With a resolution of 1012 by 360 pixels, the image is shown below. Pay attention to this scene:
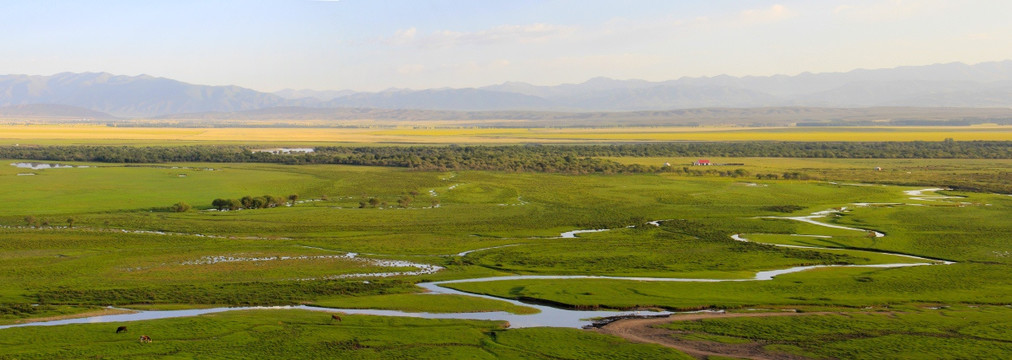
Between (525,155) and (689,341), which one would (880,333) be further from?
(525,155)

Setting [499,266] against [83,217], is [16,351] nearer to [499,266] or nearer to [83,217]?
[499,266]

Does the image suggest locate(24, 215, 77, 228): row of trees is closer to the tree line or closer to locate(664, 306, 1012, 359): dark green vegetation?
locate(664, 306, 1012, 359): dark green vegetation

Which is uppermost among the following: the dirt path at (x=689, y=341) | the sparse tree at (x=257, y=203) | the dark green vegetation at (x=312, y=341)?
the sparse tree at (x=257, y=203)

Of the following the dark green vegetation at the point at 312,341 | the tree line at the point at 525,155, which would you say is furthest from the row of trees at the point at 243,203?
the tree line at the point at 525,155

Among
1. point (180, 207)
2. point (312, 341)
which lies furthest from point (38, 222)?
point (312, 341)

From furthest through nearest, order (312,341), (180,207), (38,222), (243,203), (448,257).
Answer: (243,203)
(180,207)
(38,222)
(448,257)
(312,341)

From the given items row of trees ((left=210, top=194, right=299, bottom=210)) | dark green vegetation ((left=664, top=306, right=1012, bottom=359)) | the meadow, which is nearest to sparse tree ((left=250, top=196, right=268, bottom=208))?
row of trees ((left=210, top=194, right=299, bottom=210))

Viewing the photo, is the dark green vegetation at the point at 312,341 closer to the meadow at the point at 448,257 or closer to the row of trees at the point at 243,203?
the meadow at the point at 448,257
